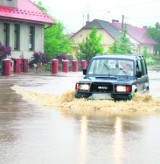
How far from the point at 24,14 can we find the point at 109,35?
55360 millimetres

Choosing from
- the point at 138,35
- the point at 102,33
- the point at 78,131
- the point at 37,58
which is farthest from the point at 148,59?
the point at 78,131

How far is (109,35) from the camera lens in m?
96.5

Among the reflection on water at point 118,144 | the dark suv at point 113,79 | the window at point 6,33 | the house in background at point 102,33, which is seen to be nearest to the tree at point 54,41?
the window at point 6,33

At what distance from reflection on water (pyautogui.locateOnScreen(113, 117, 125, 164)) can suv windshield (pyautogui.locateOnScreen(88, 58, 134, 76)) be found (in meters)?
3.83

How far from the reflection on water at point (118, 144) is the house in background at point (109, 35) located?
75.4 meters

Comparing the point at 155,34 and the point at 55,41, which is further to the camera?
the point at 155,34

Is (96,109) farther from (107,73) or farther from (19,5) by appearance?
(19,5)

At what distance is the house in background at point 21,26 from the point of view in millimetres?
40562

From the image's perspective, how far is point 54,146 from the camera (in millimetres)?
9523

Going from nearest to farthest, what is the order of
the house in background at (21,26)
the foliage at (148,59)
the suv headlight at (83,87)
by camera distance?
the suv headlight at (83,87), the house in background at (21,26), the foliage at (148,59)

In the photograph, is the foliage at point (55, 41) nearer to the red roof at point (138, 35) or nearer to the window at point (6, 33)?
the window at point (6, 33)

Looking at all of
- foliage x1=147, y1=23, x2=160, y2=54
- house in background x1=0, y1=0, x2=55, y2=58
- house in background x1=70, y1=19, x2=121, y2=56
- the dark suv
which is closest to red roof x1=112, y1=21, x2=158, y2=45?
foliage x1=147, y1=23, x2=160, y2=54

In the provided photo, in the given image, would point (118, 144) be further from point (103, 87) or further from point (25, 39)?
point (25, 39)

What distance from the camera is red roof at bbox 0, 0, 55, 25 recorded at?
39838 mm
